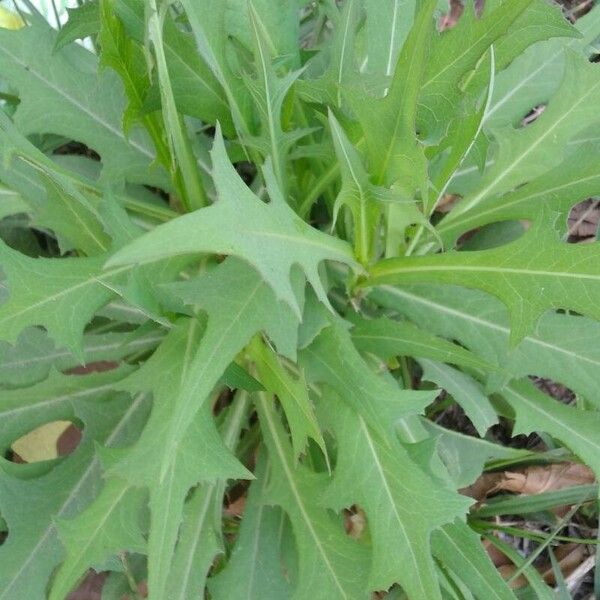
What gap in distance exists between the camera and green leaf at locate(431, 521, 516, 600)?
720 mm

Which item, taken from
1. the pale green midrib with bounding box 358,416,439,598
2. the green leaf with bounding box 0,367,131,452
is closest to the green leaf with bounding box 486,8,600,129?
the pale green midrib with bounding box 358,416,439,598

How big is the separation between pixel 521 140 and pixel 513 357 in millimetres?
237

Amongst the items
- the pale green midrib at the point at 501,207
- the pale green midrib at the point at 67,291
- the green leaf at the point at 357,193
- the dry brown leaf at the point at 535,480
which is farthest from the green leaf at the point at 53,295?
the dry brown leaf at the point at 535,480

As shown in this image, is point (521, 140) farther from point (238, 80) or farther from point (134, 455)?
point (134, 455)

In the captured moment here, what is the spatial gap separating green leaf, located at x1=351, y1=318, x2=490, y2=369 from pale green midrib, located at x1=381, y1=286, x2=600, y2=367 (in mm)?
70

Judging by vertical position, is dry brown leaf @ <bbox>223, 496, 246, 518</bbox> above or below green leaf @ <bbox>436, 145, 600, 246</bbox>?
below

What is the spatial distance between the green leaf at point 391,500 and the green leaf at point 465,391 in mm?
137

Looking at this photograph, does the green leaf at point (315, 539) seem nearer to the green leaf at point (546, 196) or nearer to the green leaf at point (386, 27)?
the green leaf at point (546, 196)

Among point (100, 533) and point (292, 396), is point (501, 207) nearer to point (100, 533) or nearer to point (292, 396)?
point (292, 396)

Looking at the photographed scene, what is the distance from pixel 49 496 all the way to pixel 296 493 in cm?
27

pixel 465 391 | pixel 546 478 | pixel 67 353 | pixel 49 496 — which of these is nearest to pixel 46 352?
pixel 67 353

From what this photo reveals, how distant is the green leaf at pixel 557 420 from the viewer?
0.75 m

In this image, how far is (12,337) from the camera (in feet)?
1.99

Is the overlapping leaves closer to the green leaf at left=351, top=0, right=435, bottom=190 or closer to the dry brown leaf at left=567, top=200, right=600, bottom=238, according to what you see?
the green leaf at left=351, top=0, right=435, bottom=190
